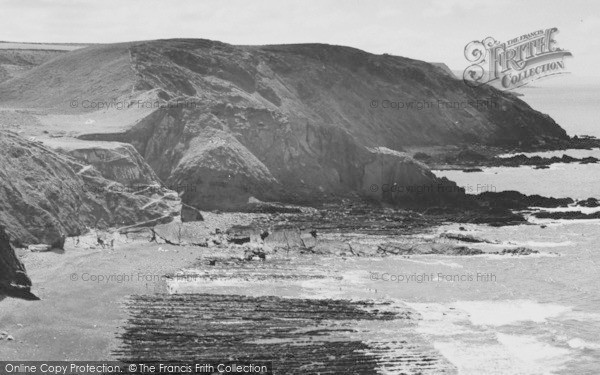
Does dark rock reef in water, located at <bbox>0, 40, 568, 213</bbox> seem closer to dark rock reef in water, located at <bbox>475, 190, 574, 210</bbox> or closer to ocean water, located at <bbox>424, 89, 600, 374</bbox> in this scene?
dark rock reef in water, located at <bbox>475, 190, 574, 210</bbox>

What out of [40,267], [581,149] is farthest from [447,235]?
[581,149]

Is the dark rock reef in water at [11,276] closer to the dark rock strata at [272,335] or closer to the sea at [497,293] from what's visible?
the dark rock strata at [272,335]

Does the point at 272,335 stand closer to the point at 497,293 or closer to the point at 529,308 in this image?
the point at 529,308

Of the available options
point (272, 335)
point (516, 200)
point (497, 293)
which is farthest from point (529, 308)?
point (516, 200)

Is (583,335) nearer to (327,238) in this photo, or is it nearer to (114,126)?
(327,238)

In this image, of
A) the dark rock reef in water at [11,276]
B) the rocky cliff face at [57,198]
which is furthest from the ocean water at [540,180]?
the dark rock reef in water at [11,276]
